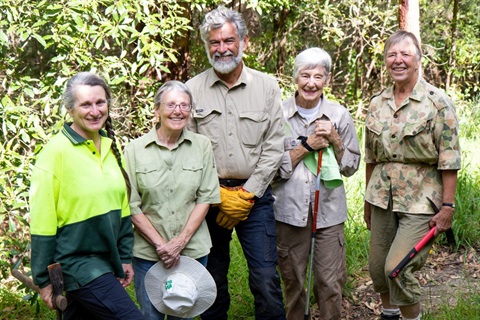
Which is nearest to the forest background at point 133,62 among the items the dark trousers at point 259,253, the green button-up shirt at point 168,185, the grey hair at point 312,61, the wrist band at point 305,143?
the green button-up shirt at point 168,185

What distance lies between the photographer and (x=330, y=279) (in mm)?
4172

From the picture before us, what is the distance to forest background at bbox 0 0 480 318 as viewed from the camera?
16.4 ft

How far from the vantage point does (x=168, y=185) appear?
3695 millimetres

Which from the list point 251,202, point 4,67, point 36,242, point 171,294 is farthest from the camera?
point 4,67

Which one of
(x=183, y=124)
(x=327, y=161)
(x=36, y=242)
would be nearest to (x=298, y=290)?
(x=327, y=161)

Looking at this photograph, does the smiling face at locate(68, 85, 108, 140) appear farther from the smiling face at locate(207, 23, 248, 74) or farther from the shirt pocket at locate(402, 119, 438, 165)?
the shirt pocket at locate(402, 119, 438, 165)

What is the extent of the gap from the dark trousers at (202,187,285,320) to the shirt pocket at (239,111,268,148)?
348 millimetres

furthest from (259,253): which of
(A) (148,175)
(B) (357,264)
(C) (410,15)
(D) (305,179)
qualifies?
(C) (410,15)

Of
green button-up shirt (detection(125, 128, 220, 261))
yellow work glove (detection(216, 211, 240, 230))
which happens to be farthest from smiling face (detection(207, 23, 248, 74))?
yellow work glove (detection(216, 211, 240, 230))

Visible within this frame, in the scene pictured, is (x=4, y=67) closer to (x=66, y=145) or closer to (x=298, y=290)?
(x=66, y=145)

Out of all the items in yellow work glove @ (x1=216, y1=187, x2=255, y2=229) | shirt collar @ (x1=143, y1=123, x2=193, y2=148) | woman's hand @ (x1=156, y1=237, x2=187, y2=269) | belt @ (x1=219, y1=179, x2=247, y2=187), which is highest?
shirt collar @ (x1=143, y1=123, x2=193, y2=148)

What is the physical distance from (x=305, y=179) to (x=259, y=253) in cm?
60

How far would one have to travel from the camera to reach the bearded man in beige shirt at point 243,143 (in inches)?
156

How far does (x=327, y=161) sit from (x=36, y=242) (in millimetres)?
A: 1927
